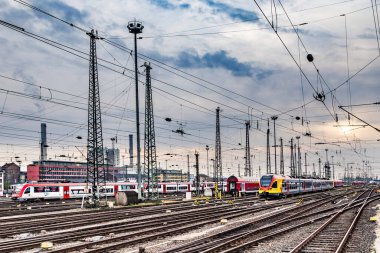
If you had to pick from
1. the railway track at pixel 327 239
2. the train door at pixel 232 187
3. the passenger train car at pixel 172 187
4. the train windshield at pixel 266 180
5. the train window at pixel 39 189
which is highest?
the train windshield at pixel 266 180

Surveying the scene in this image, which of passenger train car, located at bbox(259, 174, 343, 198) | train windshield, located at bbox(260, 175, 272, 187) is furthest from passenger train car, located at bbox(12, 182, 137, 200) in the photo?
passenger train car, located at bbox(259, 174, 343, 198)

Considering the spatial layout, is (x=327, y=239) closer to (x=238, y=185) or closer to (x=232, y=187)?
(x=232, y=187)

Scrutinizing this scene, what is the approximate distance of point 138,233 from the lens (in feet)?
64.4

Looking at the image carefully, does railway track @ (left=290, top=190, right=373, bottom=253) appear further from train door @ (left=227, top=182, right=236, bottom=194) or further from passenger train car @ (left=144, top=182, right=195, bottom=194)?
passenger train car @ (left=144, top=182, right=195, bottom=194)

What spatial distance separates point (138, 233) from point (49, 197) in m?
45.8

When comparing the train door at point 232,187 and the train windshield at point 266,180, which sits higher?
the train windshield at point 266,180

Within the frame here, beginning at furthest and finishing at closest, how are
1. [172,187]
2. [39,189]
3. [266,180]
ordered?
[172,187] → [39,189] → [266,180]

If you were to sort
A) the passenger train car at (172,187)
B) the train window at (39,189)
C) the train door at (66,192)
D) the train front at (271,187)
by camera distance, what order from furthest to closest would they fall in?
the passenger train car at (172,187) → the train door at (66,192) → the train window at (39,189) → the train front at (271,187)


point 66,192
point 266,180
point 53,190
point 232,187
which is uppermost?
point 266,180

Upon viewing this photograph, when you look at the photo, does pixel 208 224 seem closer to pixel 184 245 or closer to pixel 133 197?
pixel 184 245

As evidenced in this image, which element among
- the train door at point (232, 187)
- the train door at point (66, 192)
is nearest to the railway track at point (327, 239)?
the train door at point (232, 187)

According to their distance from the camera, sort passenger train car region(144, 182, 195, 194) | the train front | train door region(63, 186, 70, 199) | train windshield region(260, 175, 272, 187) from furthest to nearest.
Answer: passenger train car region(144, 182, 195, 194), train door region(63, 186, 70, 199), train windshield region(260, 175, 272, 187), the train front

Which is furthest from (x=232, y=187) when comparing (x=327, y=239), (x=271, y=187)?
(x=327, y=239)

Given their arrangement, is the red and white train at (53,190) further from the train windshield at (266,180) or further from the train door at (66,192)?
the train windshield at (266,180)
